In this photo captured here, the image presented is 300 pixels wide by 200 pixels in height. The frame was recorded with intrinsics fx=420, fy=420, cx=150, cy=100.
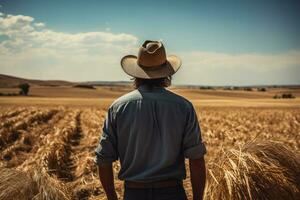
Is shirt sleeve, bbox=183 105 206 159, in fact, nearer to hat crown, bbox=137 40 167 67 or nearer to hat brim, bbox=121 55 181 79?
hat brim, bbox=121 55 181 79

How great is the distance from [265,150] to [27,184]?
2817mm

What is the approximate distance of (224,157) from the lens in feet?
16.9

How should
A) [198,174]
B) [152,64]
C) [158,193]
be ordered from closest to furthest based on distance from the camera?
[158,193], [198,174], [152,64]

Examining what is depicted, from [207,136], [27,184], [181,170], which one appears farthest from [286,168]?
[207,136]

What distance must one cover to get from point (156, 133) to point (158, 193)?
0.46 meters

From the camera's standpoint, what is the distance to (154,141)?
3275 millimetres

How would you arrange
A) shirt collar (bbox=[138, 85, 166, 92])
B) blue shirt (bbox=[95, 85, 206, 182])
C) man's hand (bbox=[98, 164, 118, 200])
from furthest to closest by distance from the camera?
man's hand (bbox=[98, 164, 118, 200]), shirt collar (bbox=[138, 85, 166, 92]), blue shirt (bbox=[95, 85, 206, 182])

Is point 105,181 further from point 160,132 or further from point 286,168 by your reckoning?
point 286,168

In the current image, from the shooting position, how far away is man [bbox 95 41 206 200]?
3250 mm

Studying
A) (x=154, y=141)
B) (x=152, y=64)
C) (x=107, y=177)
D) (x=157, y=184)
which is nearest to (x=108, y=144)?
(x=107, y=177)

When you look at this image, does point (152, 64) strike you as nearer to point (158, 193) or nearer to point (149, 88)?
point (149, 88)

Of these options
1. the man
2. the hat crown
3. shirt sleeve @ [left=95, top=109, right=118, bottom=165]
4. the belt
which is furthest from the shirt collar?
the belt

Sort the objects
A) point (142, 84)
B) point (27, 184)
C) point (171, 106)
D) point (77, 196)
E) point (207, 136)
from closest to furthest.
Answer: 1. point (171, 106)
2. point (142, 84)
3. point (27, 184)
4. point (77, 196)
5. point (207, 136)

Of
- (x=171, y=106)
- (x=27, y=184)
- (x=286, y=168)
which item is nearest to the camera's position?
(x=171, y=106)
